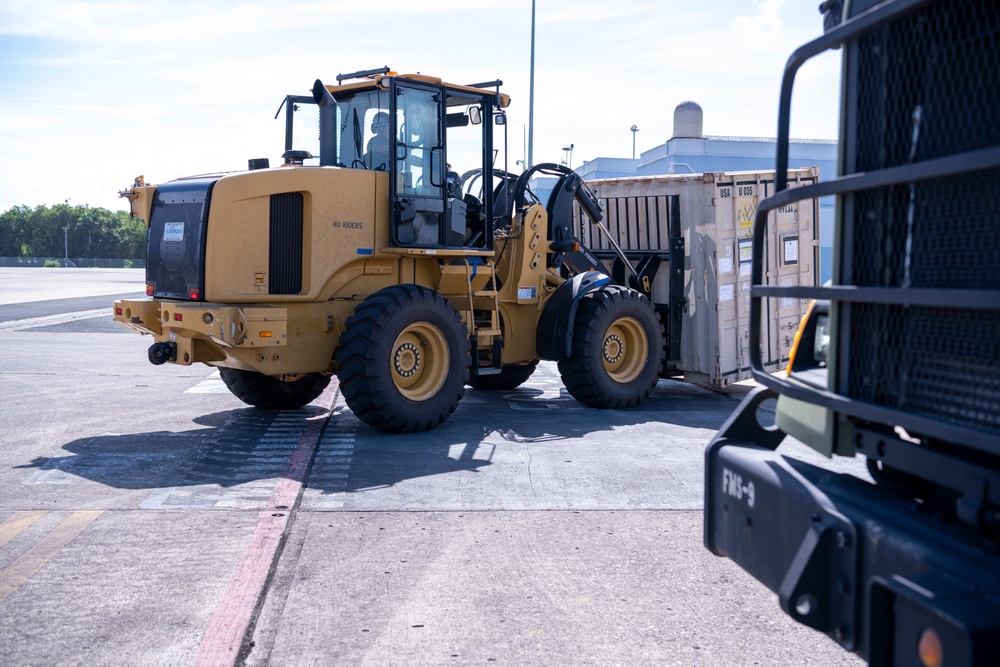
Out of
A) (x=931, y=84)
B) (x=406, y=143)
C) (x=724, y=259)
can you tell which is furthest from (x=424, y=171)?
(x=931, y=84)

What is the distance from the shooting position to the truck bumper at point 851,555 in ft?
7.80

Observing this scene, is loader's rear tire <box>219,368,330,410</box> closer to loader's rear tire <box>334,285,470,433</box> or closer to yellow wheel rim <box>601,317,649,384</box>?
loader's rear tire <box>334,285,470,433</box>

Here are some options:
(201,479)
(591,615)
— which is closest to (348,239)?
(201,479)

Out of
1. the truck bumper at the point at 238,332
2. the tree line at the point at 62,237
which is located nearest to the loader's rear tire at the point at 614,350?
the truck bumper at the point at 238,332

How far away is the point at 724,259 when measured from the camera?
1128 cm

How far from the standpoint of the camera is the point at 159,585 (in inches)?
199

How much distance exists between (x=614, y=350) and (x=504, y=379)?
71.5 inches

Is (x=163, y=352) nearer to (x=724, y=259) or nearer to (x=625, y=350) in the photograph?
(x=625, y=350)

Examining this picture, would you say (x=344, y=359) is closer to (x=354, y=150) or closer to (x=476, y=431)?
(x=476, y=431)

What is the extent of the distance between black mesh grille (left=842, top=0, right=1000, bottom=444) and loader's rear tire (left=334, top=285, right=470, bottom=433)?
6.11m

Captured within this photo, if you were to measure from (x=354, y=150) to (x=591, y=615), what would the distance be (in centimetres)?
628

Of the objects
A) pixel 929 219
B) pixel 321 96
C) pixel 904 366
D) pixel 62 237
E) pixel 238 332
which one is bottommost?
pixel 238 332

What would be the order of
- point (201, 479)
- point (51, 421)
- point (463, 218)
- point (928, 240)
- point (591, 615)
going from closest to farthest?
point (928, 240)
point (591, 615)
point (201, 479)
point (51, 421)
point (463, 218)

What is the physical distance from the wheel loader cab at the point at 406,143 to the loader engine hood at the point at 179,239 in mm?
1463
